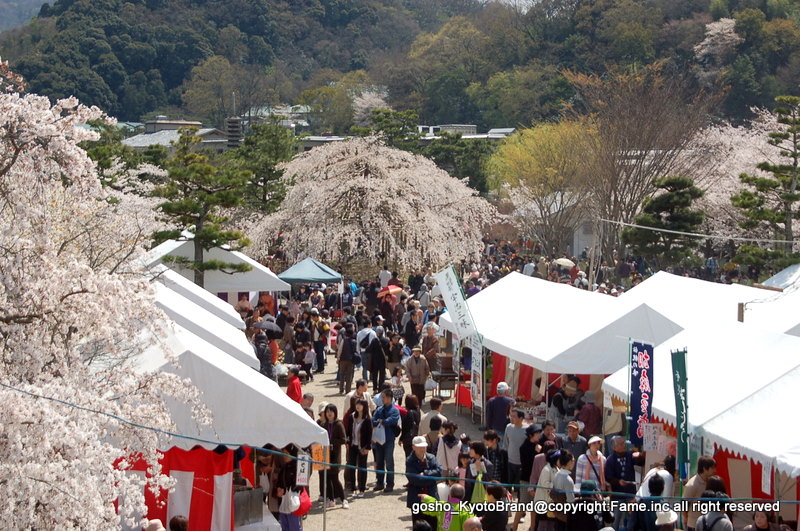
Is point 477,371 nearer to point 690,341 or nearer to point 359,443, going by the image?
point 359,443

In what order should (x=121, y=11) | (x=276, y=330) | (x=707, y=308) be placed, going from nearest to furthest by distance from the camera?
(x=707, y=308) → (x=276, y=330) → (x=121, y=11)

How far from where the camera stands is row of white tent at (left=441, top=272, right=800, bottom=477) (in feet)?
26.2

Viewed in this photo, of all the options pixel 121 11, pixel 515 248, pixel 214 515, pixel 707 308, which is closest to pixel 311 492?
pixel 214 515

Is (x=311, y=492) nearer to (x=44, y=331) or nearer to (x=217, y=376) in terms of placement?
(x=217, y=376)

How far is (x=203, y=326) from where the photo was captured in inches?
459

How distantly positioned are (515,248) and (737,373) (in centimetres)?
3302

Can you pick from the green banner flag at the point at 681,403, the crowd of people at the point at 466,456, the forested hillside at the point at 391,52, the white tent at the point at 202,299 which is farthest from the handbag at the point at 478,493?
the forested hillside at the point at 391,52

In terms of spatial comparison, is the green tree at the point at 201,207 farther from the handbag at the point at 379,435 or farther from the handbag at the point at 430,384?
the handbag at the point at 379,435

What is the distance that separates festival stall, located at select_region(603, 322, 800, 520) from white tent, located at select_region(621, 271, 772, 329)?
1879mm

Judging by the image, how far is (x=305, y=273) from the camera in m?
21.0

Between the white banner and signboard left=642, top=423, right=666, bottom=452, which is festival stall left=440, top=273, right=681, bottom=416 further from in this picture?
signboard left=642, top=423, right=666, bottom=452

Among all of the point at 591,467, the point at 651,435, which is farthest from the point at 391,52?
the point at 591,467

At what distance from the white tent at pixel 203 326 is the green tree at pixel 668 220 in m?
16.5

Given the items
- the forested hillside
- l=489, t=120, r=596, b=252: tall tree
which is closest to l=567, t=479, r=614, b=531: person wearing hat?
l=489, t=120, r=596, b=252: tall tree
